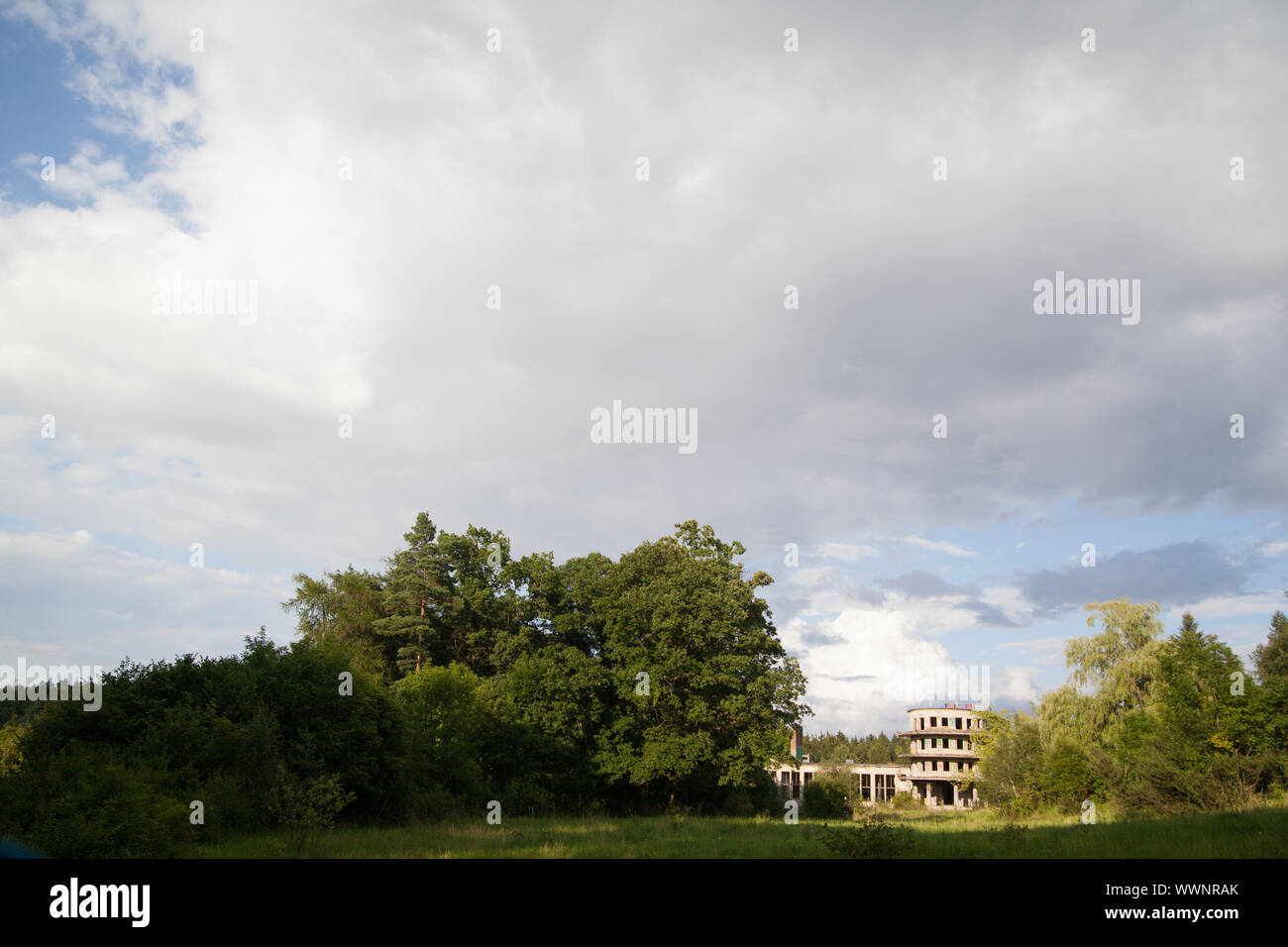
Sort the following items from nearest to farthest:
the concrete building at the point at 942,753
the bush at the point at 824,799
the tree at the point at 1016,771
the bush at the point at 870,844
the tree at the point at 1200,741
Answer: the bush at the point at 870,844
the tree at the point at 1200,741
the tree at the point at 1016,771
the bush at the point at 824,799
the concrete building at the point at 942,753

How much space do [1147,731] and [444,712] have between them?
34.2 metres

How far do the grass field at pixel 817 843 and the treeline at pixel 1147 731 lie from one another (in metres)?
6.94

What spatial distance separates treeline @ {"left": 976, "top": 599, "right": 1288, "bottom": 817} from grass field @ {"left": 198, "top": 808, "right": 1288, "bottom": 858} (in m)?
6.94

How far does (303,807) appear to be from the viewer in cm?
1945

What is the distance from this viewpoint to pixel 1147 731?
3625cm

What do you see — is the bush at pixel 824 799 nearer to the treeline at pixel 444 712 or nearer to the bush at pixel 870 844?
the treeline at pixel 444 712

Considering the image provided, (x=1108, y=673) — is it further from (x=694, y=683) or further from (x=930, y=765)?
(x=930, y=765)

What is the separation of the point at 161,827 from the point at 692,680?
1161 inches

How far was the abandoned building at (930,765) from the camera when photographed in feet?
321

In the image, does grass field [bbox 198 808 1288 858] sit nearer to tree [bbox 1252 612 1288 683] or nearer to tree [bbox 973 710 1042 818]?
A: tree [bbox 973 710 1042 818]

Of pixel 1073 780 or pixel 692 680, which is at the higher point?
pixel 692 680

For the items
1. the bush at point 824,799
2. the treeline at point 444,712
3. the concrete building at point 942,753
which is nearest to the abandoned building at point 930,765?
the concrete building at point 942,753
